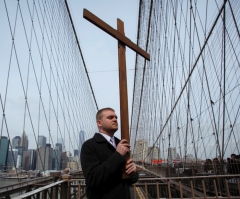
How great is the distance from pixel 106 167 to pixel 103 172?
2 centimetres

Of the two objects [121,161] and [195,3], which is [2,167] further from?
[195,3]

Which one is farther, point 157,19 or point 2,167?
point 157,19

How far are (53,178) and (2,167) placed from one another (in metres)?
1.71

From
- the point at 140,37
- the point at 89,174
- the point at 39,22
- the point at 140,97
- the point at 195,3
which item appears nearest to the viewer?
the point at 89,174

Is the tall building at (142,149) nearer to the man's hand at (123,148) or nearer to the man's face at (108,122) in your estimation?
the man's face at (108,122)

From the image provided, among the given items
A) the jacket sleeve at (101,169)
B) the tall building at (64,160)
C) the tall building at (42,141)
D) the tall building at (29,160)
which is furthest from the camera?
the tall building at (64,160)

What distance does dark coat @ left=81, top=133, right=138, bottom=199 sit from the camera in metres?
0.93

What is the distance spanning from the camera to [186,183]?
6.09 m

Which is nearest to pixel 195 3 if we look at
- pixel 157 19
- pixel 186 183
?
pixel 157 19

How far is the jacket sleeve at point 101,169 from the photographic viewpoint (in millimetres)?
926

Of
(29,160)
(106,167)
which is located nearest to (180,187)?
(106,167)

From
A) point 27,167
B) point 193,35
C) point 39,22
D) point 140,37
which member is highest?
point 140,37

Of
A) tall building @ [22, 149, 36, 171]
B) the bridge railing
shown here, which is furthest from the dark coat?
tall building @ [22, 149, 36, 171]

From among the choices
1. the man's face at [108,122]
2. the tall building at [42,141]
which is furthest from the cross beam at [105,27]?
the tall building at [42,141]
